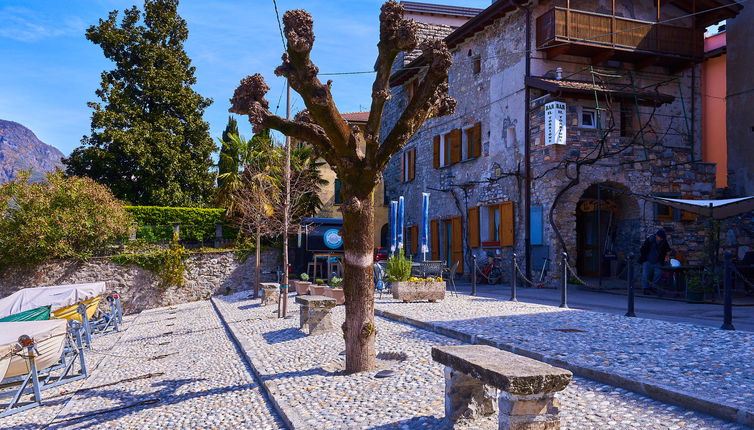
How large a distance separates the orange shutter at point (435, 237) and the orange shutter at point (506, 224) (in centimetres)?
460

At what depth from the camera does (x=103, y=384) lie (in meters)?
8.20

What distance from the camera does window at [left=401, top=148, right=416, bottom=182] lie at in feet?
82.9

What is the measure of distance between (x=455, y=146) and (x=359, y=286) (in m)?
15.8

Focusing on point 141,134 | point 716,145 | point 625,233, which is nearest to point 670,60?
point 716,145

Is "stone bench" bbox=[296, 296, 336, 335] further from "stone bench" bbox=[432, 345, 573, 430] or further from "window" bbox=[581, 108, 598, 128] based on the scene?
"window" bbox=[581, 108, 598, 128]

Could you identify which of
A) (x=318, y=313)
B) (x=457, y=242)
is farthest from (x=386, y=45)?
(x=457, y=242)

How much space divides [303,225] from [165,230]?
5.43m

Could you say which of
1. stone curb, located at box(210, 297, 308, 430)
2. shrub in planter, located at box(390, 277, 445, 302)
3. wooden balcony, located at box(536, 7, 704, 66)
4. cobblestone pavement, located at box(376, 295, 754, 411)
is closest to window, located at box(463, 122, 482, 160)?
wooden balcony, located at box(536, 7, 704, 66)

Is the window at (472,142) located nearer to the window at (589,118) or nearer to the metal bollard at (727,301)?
the window at (589,118)

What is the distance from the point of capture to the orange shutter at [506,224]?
1780 cm

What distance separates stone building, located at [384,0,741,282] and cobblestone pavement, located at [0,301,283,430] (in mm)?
10102

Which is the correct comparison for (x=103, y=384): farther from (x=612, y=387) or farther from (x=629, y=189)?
(x=629, y=189)

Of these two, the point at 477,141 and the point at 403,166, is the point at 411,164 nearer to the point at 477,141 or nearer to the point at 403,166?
the point at 403,166

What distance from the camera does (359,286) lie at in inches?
248
